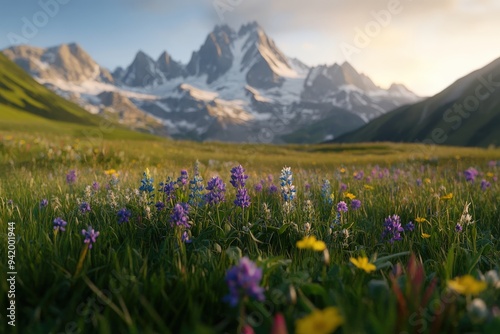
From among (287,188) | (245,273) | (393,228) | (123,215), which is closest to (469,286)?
(245,273)

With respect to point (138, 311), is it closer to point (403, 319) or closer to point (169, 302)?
point (169, 302)

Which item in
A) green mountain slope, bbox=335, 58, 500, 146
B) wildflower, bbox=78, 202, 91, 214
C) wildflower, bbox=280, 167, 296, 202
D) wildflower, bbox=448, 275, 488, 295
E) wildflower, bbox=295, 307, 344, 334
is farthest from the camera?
green mountain slope, bbox=335, 58, 500, 146

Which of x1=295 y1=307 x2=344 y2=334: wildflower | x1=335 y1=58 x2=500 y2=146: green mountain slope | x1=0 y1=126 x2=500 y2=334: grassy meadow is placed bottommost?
x1=0 y1=126 x2=500 y2=334: grassy meadow

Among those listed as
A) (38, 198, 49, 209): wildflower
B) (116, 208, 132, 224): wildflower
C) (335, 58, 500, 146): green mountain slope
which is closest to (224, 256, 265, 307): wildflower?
(116, 208, 132, 224): wildflower

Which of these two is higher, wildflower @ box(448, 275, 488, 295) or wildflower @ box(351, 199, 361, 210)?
wildflower @ box(448, 275, 488, 295)

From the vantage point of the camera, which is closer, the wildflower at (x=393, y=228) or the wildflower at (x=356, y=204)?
the wildflower at (x=393, y=228)

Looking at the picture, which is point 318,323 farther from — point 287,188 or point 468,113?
point 468,113

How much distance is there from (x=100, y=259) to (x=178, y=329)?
3.03 feet

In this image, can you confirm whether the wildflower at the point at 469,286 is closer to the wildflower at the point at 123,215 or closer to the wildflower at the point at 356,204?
the wildflower at the point at 123,215

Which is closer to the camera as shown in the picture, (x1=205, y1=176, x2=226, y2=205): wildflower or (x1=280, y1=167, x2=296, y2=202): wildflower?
(x1=205, y1=176, x2=226, y2=205): wildflower

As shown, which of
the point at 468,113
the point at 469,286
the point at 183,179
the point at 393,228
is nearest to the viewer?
the point at 469,286

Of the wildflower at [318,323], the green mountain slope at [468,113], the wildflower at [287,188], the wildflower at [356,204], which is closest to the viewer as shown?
the wildflower at [318,323]

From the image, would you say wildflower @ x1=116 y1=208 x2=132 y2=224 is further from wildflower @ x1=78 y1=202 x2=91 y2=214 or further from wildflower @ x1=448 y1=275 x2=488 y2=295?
wildflower @ x1=448 y1=275 x2=488 y2=295

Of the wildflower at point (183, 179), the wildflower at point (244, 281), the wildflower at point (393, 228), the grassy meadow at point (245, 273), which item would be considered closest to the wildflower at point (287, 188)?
the grassy meadow at point (245, 273)
